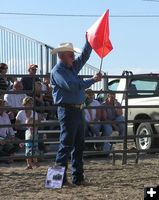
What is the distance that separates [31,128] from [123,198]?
319cm

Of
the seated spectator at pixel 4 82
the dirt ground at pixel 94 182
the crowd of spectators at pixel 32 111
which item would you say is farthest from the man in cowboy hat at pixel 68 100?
the seated spectator at pixel 4 82

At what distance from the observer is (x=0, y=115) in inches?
381

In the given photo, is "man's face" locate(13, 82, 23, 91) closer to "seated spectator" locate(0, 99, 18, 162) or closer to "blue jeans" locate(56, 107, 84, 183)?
"seated spectator" locate(0, 99, 18, 162)

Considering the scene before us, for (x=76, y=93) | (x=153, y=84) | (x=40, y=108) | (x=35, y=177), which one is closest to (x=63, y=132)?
(x=76, y=93)

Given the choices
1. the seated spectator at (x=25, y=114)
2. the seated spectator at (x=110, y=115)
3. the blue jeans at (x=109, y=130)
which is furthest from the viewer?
the seated spectator at (x=110, y=115)

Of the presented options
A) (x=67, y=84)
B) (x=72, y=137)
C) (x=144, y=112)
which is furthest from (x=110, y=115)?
(x=67, y=84)

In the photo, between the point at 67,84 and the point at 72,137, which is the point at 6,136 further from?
the point at 67,84

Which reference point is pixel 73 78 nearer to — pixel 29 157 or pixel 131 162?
pixel 29 157

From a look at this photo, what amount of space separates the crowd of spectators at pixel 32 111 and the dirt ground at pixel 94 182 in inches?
24.9

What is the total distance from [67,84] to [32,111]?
111 inches

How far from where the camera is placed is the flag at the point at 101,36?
24.0ft

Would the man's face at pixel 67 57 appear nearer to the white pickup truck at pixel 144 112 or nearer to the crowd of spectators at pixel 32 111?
the crowd of spectators at pixel 32 111

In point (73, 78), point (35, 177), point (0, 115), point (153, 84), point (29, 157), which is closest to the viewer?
point (73, 78)

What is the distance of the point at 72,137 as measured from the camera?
7051mm
